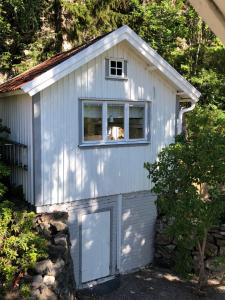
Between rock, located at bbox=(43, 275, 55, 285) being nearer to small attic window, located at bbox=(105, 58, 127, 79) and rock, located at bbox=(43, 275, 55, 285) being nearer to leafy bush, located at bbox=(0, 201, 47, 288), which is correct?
leafy bush, located at bbox=(0, 201, 47, 288)

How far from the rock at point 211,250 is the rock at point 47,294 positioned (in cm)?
575

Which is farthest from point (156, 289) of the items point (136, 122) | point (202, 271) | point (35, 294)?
point (136, 122)

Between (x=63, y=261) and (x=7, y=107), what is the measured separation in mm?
5082

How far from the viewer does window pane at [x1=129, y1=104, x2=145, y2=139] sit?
10883mm

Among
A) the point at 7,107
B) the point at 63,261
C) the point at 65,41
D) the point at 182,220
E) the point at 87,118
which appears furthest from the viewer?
the point at 65,41

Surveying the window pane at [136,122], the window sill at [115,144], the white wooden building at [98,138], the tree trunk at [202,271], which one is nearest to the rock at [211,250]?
the tree trunk at [202,271]

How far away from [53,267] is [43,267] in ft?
0.83

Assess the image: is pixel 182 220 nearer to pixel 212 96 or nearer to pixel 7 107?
pixel 7 107

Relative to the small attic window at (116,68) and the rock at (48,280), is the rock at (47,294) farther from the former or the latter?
the small attic window at (116,68)

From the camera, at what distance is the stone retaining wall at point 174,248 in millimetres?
11219

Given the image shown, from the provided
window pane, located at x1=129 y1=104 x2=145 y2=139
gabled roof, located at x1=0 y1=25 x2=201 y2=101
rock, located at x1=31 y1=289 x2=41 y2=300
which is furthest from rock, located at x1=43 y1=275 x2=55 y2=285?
window pane, located at x1=129 y1=104 x2=145 y2=139

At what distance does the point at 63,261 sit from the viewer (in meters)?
8.16

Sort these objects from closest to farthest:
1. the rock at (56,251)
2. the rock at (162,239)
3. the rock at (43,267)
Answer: the rock at (43,267), the rock at (56,251), the rock at (162,239)

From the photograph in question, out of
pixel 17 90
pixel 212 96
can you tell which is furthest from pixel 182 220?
pixel 212 96
